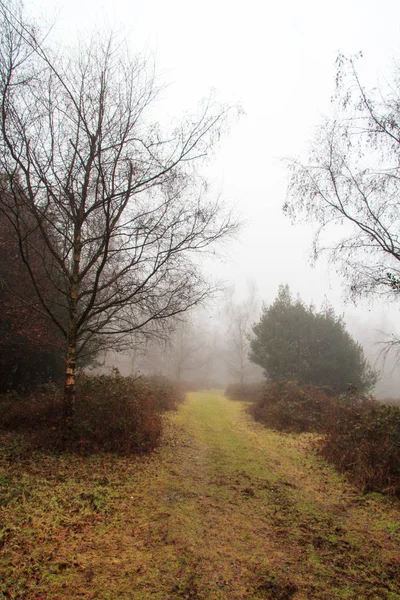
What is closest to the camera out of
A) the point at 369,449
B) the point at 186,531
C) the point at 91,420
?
the point at 186,531

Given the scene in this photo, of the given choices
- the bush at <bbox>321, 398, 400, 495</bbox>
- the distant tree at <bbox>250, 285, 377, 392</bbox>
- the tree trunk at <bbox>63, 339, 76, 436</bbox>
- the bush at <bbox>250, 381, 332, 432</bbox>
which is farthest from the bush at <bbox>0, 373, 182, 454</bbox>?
the distant tree at <bbox>250, 285, 377, 392</bbox>

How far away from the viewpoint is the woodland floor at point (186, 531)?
2766 millimetres

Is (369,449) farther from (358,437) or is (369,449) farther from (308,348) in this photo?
(308,348)

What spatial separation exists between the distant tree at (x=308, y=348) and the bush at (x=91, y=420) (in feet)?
42.2

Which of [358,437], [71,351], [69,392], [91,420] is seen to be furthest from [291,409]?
[71,351]

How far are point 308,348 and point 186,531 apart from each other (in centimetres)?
1764

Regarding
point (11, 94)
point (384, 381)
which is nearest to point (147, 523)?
point (11, 94)

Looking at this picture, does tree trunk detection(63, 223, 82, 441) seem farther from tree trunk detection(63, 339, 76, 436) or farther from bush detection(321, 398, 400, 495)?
bush detection(321, 398, 400, 495)

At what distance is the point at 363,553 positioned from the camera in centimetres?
337

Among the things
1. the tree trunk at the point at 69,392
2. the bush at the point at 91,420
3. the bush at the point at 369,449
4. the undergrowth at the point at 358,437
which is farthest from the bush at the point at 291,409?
the tree trunk at the point at 69,392

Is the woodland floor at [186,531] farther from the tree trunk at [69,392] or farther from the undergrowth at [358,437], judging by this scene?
the tree trunk at [69,392]

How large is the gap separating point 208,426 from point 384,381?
53.2 m

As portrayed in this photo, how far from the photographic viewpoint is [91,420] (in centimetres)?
667

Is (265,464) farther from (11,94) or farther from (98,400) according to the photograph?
(11,94)
